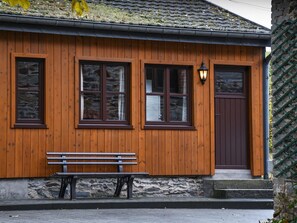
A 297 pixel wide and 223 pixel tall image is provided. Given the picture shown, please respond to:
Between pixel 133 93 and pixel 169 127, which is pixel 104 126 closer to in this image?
pixel 133 93

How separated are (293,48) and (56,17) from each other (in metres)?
8.67

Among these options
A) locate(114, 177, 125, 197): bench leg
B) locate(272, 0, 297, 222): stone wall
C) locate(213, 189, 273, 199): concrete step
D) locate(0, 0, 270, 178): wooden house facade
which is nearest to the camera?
locate(272, 0, 297, 222): stone wall

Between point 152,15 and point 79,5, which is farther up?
point 152,15

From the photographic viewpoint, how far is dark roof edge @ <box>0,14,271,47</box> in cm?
1738

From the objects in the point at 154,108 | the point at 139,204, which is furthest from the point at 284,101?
the point at 154,108

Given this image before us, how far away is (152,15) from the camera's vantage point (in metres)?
19.7

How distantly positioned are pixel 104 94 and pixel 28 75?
1.76 m

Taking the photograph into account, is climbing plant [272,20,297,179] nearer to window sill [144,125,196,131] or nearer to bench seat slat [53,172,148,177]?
bench seat slat [53,172,148,177]

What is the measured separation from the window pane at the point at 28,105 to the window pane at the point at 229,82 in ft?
14.7

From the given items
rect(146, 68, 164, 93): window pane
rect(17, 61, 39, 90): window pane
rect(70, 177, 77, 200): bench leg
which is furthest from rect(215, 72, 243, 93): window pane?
rect(70, 177, 77, 200): bench leg

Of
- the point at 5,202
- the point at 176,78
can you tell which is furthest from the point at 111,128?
the point at 5,202

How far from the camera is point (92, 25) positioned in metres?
18.0

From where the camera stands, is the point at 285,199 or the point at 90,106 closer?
the point at 285,199

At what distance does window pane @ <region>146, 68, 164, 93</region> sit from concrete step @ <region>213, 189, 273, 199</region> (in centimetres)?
274
